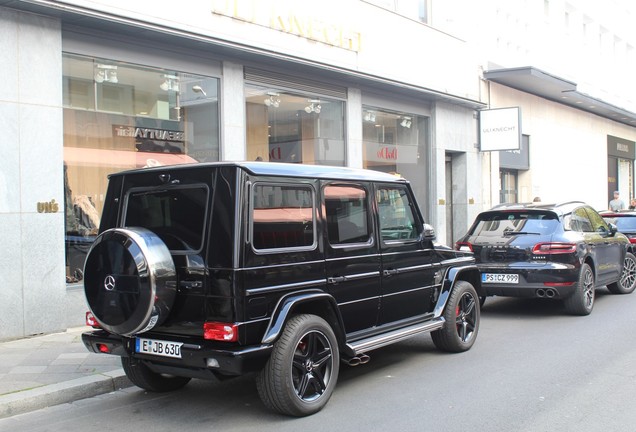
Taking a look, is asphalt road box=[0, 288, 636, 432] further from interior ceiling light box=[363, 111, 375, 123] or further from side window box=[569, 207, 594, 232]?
interior ceiling light box=[363, 111, 375, 123]

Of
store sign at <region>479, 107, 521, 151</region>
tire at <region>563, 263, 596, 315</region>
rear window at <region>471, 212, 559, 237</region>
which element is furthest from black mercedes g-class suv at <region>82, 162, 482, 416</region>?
store sign at <region>479, 107, 521, 151</region>

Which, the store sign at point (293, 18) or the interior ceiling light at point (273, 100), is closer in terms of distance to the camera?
the store sign at point (293, 18)

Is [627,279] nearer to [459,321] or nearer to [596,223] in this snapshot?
[596,223]

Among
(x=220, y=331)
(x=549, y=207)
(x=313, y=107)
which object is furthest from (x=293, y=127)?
(x=220, y=331)

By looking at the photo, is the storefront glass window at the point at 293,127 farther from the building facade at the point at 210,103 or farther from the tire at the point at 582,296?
the tire at the point at 582,296

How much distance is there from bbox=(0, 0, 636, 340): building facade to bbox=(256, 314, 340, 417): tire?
15.0ft

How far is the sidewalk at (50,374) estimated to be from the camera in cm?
548

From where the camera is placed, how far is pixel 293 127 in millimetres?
12406

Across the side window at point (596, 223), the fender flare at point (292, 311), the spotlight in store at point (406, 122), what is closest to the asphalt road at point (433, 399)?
the fender flare at point (292, 311)

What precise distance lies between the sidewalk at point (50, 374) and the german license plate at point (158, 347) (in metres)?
1.21

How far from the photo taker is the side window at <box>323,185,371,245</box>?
18.2ft

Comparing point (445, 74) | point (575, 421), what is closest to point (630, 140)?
point (445, 74)

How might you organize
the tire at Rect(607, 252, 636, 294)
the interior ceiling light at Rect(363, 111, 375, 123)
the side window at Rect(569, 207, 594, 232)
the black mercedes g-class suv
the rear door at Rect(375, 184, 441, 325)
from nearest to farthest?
the black mercedes g-class suv → the rear door at Rect(375, 184, 441, 325) → the side window at Rect(569, 207, 594, 232) → the tire at Rect(607, 252, 636, 294) → the interior ceiling light at Rect(363, 111, 375, 123)

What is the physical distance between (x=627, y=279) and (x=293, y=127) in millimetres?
6972
